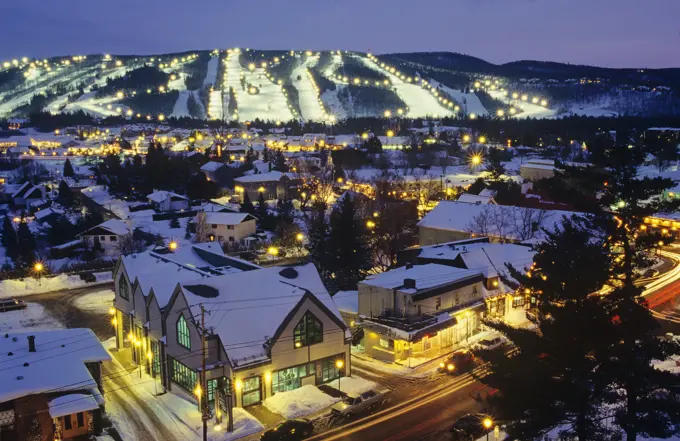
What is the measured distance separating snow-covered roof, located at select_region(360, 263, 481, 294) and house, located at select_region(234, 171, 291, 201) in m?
42.6

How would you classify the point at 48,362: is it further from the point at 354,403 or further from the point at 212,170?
the point at 212,170

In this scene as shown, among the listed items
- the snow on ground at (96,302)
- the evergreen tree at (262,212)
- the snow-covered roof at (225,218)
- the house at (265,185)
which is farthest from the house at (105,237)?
the house at (265,185)

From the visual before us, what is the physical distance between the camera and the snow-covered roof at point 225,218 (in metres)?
51.6

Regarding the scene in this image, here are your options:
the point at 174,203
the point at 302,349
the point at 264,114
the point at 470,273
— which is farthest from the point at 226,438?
the point at 264,114

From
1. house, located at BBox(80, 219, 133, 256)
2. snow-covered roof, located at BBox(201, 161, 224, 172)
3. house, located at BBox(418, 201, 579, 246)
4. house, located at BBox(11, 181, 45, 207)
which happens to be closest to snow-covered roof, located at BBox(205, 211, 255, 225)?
house, located at BBox(80, 219, 133, 256)

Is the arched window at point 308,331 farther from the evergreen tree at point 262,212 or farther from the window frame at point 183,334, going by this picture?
the evergreen tree at point 262,212

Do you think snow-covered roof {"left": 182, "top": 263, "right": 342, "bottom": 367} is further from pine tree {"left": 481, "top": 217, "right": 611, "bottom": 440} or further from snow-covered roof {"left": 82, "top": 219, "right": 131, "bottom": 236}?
snow-covered roof {"left": 82, "top": 219, "right": 131, "bottom": 236}

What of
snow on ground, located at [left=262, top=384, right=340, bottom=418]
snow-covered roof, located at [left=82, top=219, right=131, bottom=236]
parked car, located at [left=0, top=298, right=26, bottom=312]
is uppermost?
snow-covered roof, located at [left=82, top=219, right=131, bottom=236]

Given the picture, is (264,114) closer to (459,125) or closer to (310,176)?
(459,125)

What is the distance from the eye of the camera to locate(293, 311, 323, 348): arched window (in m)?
21.8

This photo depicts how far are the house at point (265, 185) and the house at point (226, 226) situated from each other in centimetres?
1688

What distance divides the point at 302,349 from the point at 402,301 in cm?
623

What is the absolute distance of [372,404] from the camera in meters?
20.5

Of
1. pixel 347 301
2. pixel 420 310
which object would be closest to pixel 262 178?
pixel 347 301
